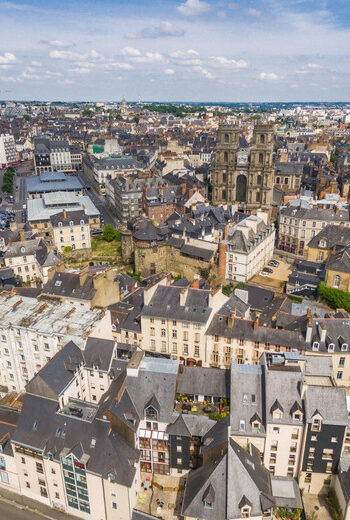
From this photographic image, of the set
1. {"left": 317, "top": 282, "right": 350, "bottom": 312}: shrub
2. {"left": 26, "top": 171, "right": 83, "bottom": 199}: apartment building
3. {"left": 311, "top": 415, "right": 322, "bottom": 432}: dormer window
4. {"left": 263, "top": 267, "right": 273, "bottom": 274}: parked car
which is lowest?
{"left": 263, "top": 267, "right": 273, "bottom": 274}: parked car

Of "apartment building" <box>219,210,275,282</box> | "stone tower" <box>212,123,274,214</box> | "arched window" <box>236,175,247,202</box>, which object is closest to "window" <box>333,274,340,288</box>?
"apartment building" <box>219,210,275,282</box>

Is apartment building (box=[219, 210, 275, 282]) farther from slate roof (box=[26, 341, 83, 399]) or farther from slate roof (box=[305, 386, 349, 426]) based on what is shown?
slate roof (box=[305, 386, 349, 426])

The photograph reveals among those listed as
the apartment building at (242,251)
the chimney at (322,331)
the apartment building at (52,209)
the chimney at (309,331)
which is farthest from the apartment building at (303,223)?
the apartment building at (52,209)

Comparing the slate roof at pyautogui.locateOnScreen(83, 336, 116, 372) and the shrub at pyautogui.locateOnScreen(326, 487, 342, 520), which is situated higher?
the slate roof at pyautogui.locateOnScreen(83, 336, 116, 372)

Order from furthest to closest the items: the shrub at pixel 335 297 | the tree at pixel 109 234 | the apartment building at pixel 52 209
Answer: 1. the tree at pixel 109 234
2. the apartment building at pixel 52 209
3. the shrub at pixel 335 297

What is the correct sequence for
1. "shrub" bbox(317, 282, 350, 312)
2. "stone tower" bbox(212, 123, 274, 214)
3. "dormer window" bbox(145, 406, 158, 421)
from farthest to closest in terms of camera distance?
"stone tower" bbox(212, 123, 274, 214), "shrub" bbox(317, 282, 350, 312), "dormer window" bbox(145, 406, 158, 421)

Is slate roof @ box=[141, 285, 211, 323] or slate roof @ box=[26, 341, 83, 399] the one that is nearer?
slate roof @ box=[26, 341, 83, 399]

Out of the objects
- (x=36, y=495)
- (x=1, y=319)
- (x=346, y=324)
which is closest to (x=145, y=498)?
(x=36, y=495)

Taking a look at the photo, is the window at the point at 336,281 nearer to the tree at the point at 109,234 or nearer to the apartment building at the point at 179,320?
the apartment building at the point at 179,320

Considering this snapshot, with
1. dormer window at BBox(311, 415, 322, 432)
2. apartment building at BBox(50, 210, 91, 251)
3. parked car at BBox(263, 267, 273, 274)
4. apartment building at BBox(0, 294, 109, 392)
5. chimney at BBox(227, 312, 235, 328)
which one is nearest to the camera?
dormer window at BBox(311, 415, 322, 432)
